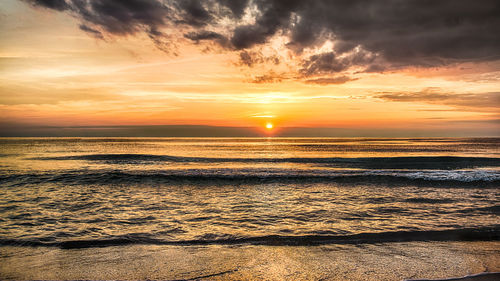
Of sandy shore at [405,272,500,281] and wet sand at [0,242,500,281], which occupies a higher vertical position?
sandy shore at [405,272,500,281]

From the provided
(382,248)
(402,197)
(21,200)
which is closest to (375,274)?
(382,248)

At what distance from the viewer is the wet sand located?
5262 millimetres

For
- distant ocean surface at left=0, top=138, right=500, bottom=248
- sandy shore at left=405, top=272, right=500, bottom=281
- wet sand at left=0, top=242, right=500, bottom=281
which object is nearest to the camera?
sandy shore at left=405, top=272, right=500, bottom=281

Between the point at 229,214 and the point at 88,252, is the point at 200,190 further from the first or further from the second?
the point at 88,252

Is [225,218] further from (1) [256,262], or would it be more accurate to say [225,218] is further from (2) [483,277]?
(2) [483,277]

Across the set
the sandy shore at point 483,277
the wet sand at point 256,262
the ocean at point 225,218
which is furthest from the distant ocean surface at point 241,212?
the sandy shore at point 483,277

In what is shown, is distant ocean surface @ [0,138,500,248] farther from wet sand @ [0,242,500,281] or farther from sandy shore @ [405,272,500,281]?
sandy shore @ [405,272,500,281]

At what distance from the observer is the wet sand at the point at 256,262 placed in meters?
5.26

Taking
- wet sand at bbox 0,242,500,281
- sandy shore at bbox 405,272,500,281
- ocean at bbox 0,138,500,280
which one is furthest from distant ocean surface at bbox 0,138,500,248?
sandy shore at bbox 405,272,500,281

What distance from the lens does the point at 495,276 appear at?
505 centimetres

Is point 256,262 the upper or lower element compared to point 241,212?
upper

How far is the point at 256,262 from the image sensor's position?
5.90 metres

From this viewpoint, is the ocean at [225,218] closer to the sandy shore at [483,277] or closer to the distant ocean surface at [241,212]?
the distant ocean surface at [241,212]

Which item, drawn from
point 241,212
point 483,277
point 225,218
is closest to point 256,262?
point 225,218
